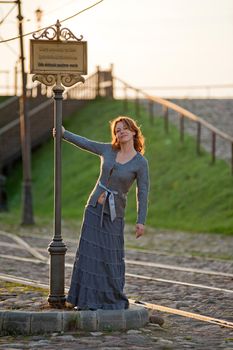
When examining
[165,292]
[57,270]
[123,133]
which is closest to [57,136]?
[123,133]

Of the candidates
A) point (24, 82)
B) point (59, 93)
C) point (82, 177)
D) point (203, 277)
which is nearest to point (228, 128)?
point (82, 177)

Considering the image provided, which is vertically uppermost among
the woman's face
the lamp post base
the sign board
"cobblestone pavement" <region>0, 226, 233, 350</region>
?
the sign board

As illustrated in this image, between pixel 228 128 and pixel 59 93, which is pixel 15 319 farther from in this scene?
pixel 228 128

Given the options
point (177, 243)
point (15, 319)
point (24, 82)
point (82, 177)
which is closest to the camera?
point (15, 319)

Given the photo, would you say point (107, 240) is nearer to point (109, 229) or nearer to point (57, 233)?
point (109, 229)

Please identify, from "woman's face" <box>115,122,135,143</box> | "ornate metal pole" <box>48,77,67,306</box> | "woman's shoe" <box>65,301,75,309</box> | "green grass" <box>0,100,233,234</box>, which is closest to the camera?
"woman's face" <box>115,122,135,143</box>

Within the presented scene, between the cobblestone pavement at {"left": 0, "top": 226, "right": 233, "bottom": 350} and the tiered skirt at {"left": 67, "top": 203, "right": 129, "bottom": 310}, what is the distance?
0.48 m

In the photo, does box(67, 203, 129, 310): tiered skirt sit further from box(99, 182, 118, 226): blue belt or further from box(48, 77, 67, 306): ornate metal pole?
box(48, 77, 67, 306): ornate metal pole

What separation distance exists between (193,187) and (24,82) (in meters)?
5.58

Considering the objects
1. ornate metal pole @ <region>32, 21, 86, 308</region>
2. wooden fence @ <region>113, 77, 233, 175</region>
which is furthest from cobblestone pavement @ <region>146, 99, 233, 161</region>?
ornate metal pole @ <region>32, 21, 86, 308</region>

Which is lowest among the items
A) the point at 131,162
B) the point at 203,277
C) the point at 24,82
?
the point at 203,277

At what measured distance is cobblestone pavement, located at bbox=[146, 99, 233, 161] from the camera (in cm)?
3884

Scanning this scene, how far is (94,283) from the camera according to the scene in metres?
12.5

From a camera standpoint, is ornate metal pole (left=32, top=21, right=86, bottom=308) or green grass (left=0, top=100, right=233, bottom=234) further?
green grass (left=0, top=100, right=233, bottom=234)
